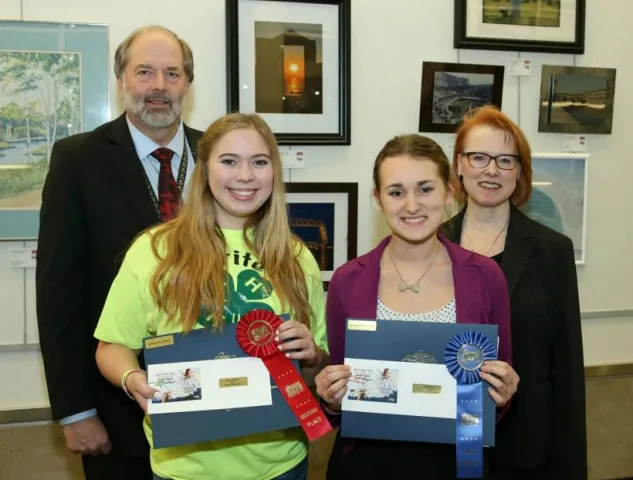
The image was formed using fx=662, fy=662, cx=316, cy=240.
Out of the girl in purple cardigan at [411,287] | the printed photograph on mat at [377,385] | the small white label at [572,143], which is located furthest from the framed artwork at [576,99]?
the printed photograph on mat at [377,385]

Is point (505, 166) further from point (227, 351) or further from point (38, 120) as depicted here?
point (38, 120)

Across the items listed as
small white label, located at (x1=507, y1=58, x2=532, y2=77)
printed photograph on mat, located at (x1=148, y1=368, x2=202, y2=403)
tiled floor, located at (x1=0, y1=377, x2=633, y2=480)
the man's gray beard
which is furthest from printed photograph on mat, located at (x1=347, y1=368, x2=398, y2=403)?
small white label, located at (x1=507, y1=58, x2=532, y2=77)

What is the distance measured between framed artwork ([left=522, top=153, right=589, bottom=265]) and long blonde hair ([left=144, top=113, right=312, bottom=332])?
194cm

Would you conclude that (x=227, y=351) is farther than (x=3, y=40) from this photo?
No

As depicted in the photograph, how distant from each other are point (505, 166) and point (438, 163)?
1.66 feet

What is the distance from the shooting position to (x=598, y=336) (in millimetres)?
3611

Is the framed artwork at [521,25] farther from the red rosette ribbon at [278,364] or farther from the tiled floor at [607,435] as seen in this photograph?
the red rosette ribbon at [278,364]

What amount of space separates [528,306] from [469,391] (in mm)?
613

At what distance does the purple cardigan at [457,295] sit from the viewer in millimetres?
1839

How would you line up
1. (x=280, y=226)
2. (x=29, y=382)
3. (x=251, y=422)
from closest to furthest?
1. (x=251, y=422)
2. (x=280, y=226)
3. (x=29, y=382)

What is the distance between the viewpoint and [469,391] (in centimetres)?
172

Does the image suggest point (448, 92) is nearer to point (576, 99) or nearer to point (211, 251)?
point (576, 99)

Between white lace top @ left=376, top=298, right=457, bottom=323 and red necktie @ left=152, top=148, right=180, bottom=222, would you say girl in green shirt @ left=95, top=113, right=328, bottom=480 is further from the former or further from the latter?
red necktie @ left=152, top=148, right=180, bottom=222

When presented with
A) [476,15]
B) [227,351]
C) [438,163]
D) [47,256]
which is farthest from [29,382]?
[476,15]
